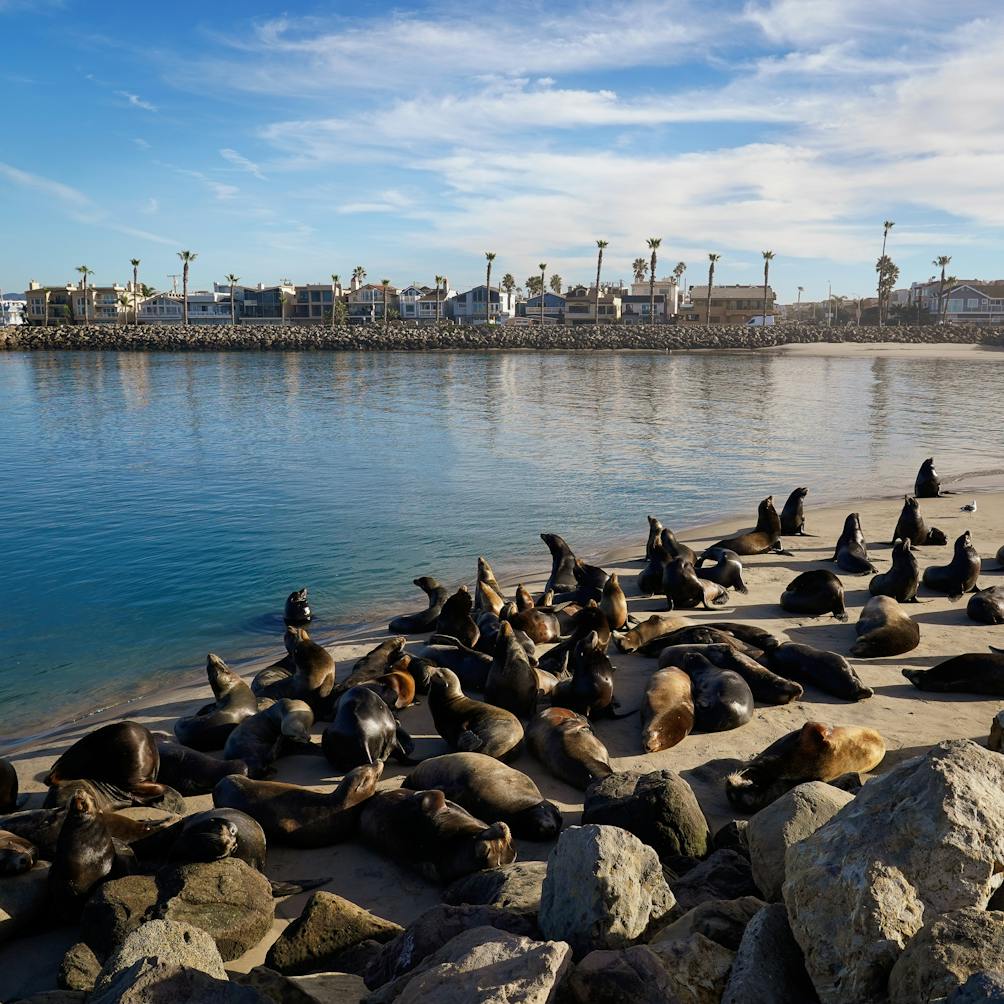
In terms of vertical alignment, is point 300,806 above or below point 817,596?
below

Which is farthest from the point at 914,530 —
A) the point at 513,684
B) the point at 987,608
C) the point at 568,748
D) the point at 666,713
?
the point at 568,748

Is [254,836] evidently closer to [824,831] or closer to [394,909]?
[394,909]

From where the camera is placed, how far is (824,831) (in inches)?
139

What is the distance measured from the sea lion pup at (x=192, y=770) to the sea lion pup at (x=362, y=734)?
661 mm

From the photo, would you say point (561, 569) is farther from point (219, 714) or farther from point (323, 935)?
point (323, 935)

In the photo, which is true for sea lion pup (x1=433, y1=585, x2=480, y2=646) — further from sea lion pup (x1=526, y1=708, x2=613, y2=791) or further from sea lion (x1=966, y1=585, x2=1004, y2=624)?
sea lion (x1=966, y1=585, x2=1004, y2=624)

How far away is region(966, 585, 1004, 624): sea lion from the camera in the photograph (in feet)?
31.6

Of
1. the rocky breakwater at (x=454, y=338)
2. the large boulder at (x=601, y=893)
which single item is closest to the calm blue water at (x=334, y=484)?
the large boulder at (x=601, y=893)

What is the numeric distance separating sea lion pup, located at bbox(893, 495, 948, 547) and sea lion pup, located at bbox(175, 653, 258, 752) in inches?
377

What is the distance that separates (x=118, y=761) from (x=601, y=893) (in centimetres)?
389

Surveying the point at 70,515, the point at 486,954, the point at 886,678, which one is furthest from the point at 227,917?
the point at 70,515

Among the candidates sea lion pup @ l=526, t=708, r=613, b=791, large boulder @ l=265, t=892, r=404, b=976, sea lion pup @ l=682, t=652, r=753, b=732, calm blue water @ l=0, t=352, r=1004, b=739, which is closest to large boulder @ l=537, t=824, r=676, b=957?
large boulder @ l=265, t=892, r=404, b=976

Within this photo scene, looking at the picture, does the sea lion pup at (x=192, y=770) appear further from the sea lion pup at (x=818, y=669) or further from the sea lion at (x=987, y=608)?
the sea lion at (x=987, y=608)

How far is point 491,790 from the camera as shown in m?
5.76
